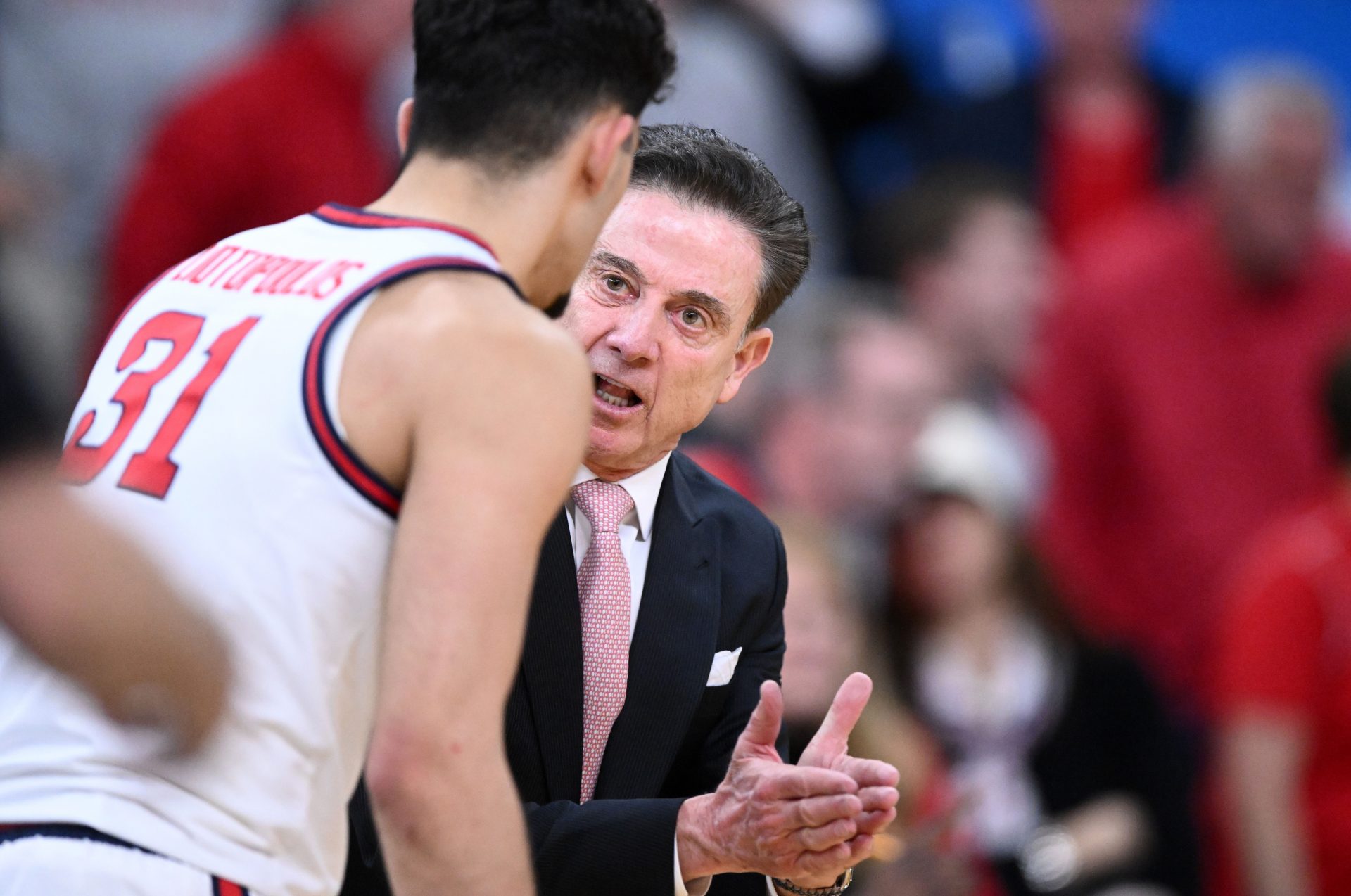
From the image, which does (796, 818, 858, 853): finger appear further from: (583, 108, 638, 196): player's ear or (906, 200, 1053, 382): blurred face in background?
(906, 200, 1053, 382): blurred face in background

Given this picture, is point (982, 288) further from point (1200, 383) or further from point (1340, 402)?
point (1340, 402)

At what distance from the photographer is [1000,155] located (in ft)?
26.3

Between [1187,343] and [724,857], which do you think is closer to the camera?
[724,857]

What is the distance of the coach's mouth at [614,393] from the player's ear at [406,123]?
483mm

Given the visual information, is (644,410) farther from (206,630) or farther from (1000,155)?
(1000,155)

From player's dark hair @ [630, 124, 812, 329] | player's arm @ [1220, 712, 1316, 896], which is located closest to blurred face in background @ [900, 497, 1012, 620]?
player's arm @ [1220, 712, 1316, 896]

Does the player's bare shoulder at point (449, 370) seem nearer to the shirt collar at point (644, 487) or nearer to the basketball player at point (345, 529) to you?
the basketball player at point (345, 529)

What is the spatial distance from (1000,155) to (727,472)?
394 centimetres

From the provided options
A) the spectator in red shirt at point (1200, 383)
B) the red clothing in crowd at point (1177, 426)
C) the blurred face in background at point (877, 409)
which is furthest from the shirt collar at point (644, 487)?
the spectator in red shirt at point (1200, 383)

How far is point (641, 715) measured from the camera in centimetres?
280

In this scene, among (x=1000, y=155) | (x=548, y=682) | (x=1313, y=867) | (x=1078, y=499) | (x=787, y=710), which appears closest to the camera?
(x=548, y=682)

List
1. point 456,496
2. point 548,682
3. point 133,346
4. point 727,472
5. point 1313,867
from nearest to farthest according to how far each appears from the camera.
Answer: point 456,496 → point 133,346 → point 548,682 → point 727,472 → point 1313,867

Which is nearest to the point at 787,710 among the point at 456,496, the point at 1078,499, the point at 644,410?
the point at 644,410

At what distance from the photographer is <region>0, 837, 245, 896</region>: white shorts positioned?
231 cm
